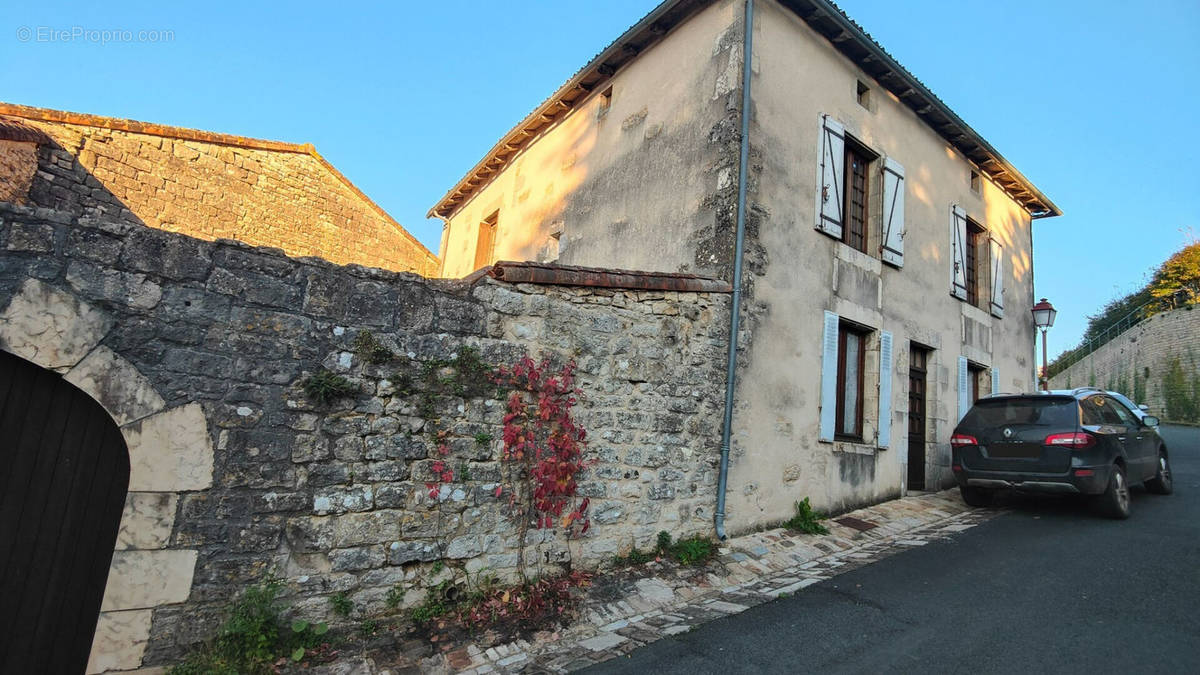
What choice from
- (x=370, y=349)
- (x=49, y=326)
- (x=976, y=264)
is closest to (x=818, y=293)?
(x=370, y=349)

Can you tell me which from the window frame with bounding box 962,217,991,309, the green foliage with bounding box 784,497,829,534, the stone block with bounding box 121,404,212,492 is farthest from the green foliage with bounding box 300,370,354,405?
the window frame with bounding box 962,217,991,309

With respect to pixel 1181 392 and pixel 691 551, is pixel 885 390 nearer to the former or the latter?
pixel 691 551

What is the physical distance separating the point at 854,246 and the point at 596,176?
3643 millimetres

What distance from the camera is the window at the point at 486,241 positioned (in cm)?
1161

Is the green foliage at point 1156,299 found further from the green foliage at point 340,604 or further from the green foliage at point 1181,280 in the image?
the green foliage at point 340,604

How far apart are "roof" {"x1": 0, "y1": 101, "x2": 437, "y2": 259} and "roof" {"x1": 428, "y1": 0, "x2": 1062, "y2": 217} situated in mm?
2568

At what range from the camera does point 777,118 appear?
262 inches

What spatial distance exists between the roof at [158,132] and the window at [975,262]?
11.3 meters

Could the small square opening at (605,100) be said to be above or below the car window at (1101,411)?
above

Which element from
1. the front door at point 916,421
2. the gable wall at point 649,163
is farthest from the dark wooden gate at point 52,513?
the front door at point 916,421

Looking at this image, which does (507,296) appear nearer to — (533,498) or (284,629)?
(533,498)

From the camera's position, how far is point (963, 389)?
9.26 m

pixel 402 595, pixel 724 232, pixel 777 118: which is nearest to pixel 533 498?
pixel 402 595

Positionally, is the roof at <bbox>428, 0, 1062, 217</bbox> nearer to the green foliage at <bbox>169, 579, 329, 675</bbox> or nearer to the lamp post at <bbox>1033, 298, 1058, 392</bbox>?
the lamp post at <bbox>1033, 298, 1058, 392</bbox>
